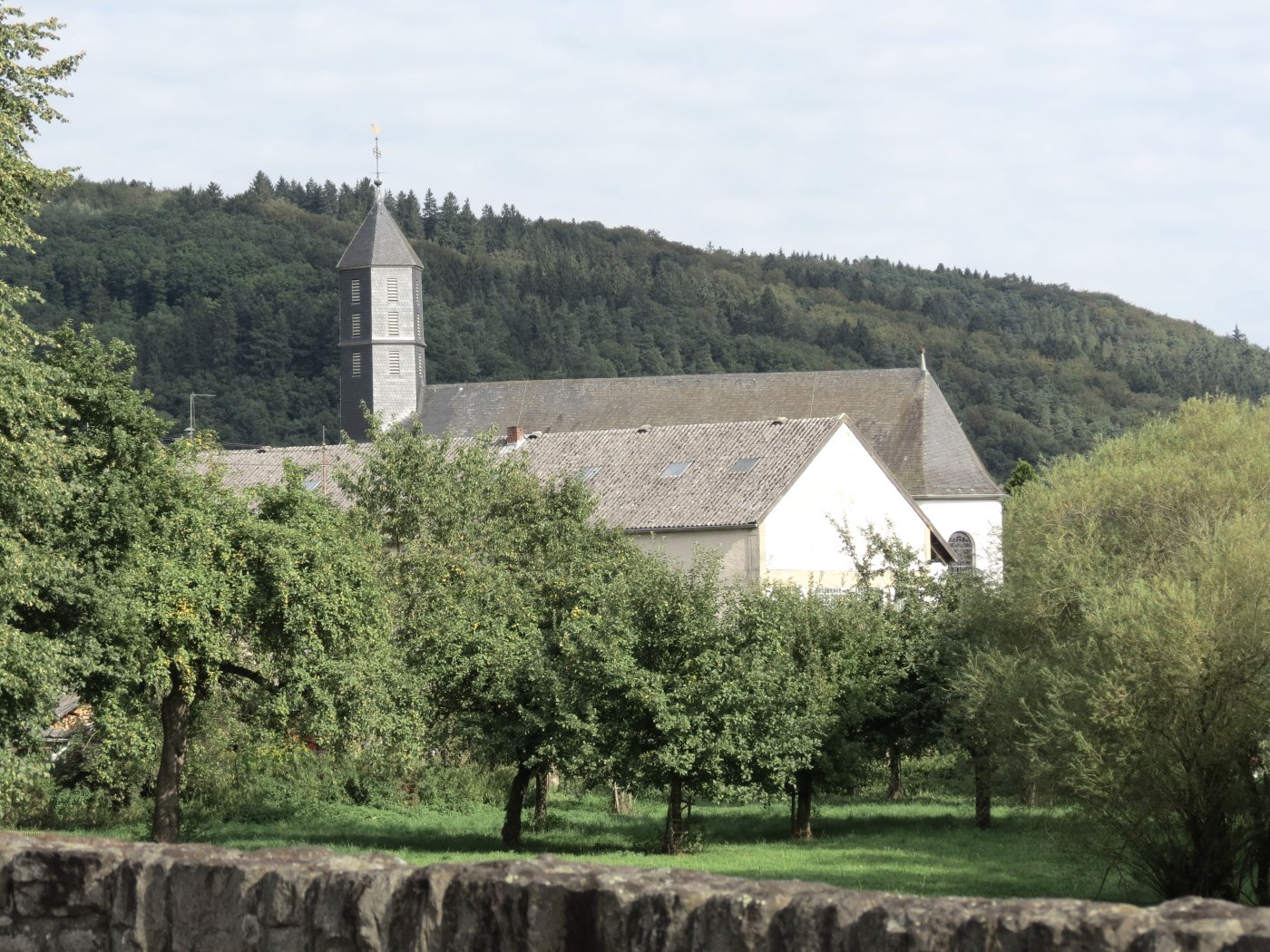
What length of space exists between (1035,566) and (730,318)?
111m

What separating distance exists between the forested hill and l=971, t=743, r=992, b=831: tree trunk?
72147mm

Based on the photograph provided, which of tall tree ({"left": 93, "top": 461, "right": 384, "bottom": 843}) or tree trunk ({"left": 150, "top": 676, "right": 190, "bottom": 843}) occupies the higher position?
tall tree ({"left": 93, "top": 461, "right": 384, "bottom": 843})

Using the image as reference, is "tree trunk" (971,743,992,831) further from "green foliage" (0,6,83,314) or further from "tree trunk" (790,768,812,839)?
"green foliage" (0,6,83,314)

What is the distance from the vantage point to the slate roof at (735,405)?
6606 centimetres

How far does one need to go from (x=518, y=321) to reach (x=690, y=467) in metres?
82.2

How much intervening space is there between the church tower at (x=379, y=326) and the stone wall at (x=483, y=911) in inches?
2805

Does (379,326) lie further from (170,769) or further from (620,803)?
(170,769)

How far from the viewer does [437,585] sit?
1113 inches

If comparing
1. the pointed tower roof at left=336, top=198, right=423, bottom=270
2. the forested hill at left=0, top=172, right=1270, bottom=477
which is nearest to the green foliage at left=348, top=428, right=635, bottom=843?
the pointed tower roof at left=336, top=198, right=423, bottom=270

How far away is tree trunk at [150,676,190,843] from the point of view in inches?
976

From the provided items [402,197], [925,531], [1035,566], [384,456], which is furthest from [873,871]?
[402,197]

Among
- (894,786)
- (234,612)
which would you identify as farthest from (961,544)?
(234,612)

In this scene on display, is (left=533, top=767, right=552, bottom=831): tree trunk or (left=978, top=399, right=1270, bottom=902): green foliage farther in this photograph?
(left=533, top=767, right=552, bottom=831): tree trunk

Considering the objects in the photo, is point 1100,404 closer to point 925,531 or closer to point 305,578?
point 925,531
